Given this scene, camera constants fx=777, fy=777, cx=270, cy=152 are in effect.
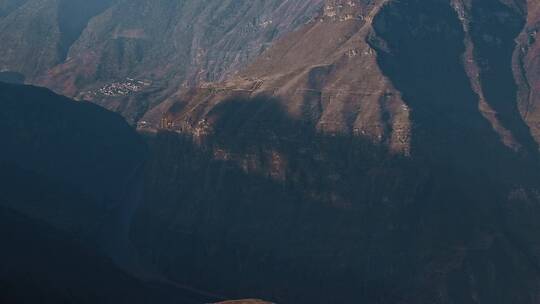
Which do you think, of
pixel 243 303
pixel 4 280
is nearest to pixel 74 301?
pixel 4 280

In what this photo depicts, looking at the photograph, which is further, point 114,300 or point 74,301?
point 114,300

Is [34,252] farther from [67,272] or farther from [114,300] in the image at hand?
[114,300]

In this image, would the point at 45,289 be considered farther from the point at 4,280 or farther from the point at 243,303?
the point at 243,303

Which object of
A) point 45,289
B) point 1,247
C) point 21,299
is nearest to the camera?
point 21,299

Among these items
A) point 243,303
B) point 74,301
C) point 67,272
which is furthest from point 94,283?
point 243,303

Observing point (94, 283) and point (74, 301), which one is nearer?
point (74, 301)

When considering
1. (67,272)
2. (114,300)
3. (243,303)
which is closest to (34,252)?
(67,272)

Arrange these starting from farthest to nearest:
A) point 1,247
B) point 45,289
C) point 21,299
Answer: point 1,247
point 45,289
point 21,299
